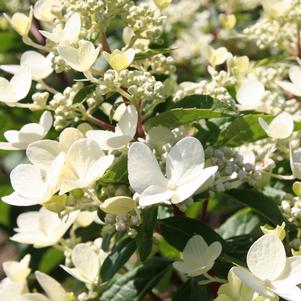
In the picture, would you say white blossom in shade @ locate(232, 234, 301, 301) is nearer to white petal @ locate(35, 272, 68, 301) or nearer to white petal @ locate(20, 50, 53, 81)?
white petal @ locate(35, 272, 68, 301)

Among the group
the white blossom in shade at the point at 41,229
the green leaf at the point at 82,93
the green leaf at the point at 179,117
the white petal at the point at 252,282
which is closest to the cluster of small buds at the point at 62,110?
the green leaf at the point at 82,93

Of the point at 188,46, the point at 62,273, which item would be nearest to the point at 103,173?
the point at 188,46

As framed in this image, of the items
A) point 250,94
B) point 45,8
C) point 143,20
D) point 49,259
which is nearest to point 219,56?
point 250,94

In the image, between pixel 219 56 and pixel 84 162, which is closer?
pixel 84 162

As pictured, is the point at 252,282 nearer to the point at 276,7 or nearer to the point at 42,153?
the point at 42,153

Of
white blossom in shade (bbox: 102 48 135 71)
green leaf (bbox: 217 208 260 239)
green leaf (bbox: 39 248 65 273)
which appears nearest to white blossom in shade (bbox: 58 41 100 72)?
white blossom in shade (bbox: 102 48 135 71)

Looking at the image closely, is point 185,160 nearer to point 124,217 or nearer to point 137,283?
point 124,217

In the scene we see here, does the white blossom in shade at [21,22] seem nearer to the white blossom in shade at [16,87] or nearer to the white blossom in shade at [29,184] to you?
the white blossom in shade at [16,87]
